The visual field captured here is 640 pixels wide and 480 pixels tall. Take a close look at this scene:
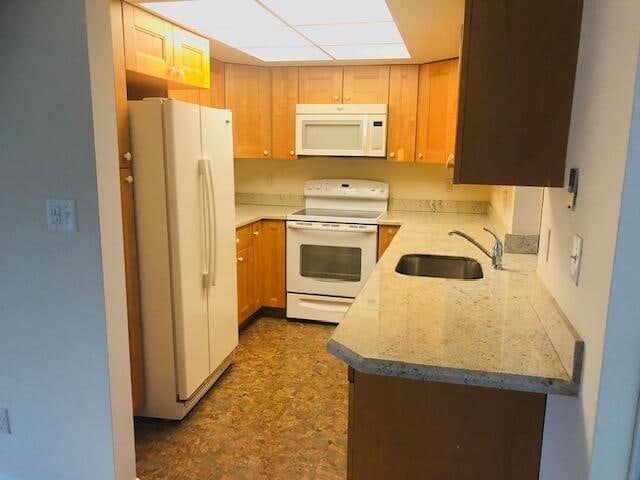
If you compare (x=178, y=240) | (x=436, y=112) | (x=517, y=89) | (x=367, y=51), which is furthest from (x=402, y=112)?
(x=517, y=89)

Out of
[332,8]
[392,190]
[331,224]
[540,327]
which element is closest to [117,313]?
[540,327]

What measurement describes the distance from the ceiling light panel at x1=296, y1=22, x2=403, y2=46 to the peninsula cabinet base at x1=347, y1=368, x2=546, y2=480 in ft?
6.57

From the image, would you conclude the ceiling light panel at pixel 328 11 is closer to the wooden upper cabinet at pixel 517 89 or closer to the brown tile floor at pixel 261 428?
the wooden upper cabinet at pixel 517 89

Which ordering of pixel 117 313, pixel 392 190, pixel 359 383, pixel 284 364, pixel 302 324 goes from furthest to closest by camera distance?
pixel 392 190 < pixel 302 324 < pixel 284 364 < pixel 117 313 < pixel 359 383

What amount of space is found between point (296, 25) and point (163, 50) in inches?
28.6

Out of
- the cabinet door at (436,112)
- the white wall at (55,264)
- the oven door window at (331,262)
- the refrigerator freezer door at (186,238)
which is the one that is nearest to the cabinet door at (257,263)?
the oven door window at (331,262)

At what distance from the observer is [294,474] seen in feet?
7.09

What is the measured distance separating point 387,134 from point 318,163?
31.9 inches

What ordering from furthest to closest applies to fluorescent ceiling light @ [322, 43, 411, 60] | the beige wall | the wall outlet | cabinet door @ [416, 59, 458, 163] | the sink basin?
the beige wall < cabinet door @ [416, 59, 458, 163] < fluorescent ceiling light @ [322, 43, 411, 60] < the sink basin < the wall outlet

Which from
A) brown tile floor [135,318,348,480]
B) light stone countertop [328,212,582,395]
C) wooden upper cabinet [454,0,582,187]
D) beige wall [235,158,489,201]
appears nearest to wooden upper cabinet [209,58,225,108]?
beige wall [235,158,489,201]

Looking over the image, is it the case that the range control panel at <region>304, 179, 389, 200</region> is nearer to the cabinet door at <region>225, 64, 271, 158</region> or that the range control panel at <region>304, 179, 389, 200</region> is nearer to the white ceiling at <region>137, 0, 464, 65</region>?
the cabinet door at <region>225, 64, 271, 158</region>

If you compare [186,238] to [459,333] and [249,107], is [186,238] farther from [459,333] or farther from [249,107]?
[249,107]

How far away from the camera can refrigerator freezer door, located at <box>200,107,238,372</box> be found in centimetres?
268

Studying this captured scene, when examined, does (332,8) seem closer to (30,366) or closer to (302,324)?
(30,366)
